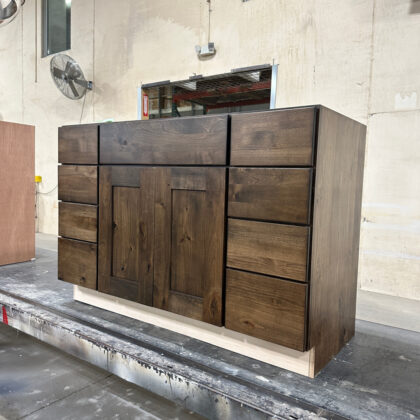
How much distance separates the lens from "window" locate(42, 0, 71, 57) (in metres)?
5.47

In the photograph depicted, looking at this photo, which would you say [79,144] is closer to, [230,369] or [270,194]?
[270,194]

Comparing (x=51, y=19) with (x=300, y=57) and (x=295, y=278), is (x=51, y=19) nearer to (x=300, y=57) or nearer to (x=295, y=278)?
(x=300, y=57)

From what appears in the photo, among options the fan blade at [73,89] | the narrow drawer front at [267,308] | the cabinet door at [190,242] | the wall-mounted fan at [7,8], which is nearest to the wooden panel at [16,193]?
the wall-mounted fan at [7,8]

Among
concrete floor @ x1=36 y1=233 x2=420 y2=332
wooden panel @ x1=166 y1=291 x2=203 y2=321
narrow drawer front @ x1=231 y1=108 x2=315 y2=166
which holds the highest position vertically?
narrow drawer front @ x1=231 y1=108 x2=315 y2=166

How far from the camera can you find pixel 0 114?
21.7ft

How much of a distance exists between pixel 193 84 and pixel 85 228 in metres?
2.63

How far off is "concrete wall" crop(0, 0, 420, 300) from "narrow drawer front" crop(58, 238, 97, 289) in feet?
7.21

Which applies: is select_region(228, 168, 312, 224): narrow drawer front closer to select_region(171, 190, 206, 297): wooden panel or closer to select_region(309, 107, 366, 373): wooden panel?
select_region(309, 107, 366, 373): wooden panel

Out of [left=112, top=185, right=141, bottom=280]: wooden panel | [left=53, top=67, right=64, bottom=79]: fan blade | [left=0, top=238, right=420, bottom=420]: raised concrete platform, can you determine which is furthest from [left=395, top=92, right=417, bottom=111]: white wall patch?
[left=53, top=67, right=64, bottom=79]: fan blade

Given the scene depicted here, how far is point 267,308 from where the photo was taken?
5.06ft

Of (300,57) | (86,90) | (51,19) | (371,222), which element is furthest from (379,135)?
(51,19)

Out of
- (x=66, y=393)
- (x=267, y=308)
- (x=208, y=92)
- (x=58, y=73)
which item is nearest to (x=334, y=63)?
(x=208, y=92)

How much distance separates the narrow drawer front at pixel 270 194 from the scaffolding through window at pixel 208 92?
7.81ft

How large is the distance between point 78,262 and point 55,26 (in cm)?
489
